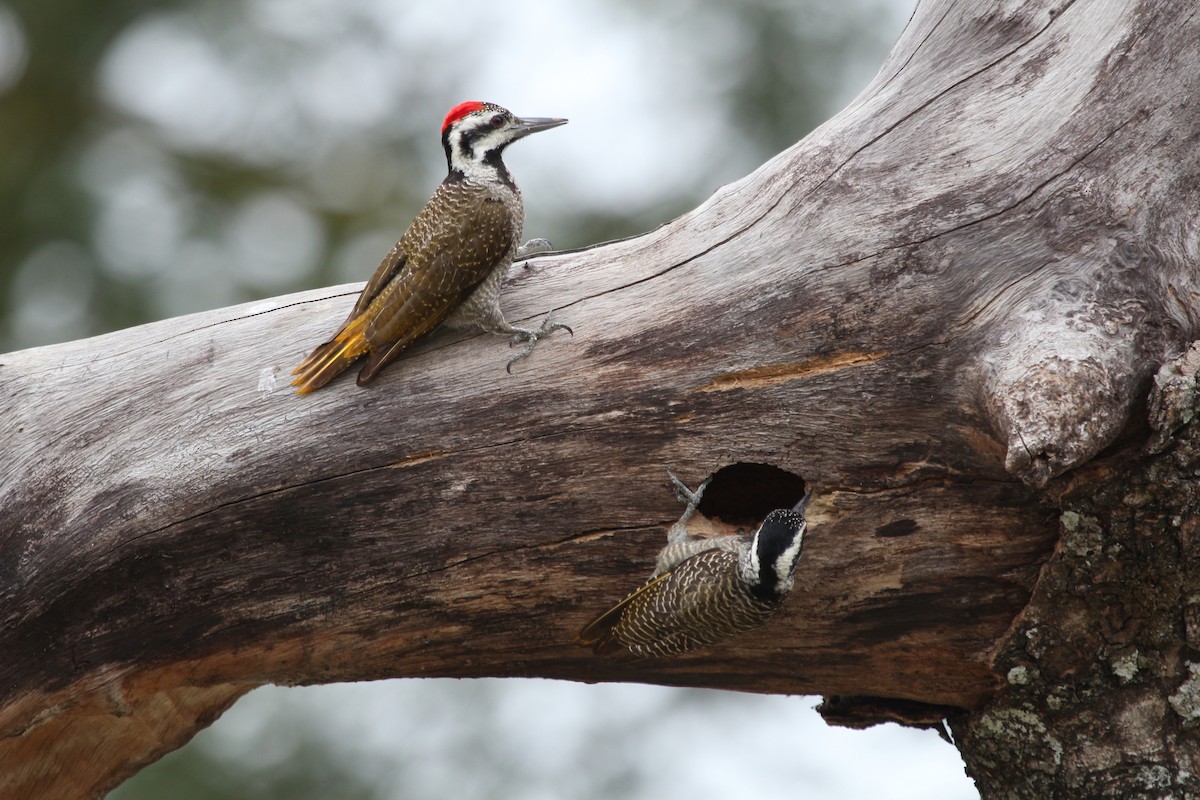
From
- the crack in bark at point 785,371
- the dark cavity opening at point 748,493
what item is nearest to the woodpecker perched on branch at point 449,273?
the crack in bark at point 785,371

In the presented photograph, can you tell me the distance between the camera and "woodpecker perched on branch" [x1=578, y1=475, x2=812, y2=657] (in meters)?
3.32

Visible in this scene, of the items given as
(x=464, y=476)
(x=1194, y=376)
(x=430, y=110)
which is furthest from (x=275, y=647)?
(x=430, y=110)

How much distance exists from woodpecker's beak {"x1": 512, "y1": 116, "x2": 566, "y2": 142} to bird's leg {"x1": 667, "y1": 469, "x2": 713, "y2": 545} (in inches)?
65.2

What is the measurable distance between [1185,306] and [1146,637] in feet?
3.07

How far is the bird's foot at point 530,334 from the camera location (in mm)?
3559

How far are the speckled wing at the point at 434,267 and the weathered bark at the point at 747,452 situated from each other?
13 cm

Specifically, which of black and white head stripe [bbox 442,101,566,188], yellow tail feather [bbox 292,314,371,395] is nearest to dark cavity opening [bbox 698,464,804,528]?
yellow tail feather [bbox 292,314,371,395]

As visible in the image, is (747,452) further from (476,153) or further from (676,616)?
(476,153)

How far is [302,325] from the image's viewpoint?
3.96m

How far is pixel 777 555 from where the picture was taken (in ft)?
10.8

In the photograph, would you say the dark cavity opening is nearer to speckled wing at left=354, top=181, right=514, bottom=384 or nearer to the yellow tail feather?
speckled wing at left=354, top=181, right=514, bottom=384

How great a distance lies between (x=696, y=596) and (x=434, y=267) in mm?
1421

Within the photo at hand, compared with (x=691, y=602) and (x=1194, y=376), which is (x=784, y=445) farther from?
(x=1194, y=376)

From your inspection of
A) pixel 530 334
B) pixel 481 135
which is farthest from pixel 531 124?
pixel 530 334
